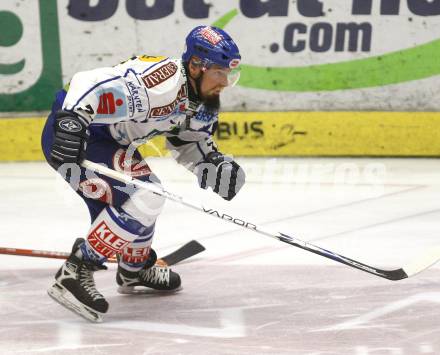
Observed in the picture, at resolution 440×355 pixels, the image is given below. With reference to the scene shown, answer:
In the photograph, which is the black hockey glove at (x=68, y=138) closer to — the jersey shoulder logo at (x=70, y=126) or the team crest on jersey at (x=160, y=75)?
the jersey shoulder logo at (x=70, y=126)

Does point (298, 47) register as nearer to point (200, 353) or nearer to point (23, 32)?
point (23, 32)

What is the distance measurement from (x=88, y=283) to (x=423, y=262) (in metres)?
1.21

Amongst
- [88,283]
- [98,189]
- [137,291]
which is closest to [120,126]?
[98,189]

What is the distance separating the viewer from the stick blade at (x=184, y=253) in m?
4.02

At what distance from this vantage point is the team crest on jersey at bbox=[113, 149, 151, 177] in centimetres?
327

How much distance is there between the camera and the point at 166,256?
405 centimetres

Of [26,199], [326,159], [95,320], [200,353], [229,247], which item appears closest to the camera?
[200,353]

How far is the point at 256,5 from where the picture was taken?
7.38 m

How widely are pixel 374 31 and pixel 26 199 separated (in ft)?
10.3

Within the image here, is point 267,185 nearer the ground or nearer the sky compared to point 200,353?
nearer the ground

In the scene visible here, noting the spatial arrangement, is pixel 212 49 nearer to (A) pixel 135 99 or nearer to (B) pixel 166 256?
(A) pixel 135 99

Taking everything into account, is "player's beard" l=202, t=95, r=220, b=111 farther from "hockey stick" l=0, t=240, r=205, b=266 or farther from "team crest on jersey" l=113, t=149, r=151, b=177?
"hockey stick" l=0, t=240, r=205, b=266

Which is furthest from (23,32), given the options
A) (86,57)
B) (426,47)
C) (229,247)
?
(229,247)

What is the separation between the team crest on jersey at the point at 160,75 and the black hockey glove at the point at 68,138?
28 cm
